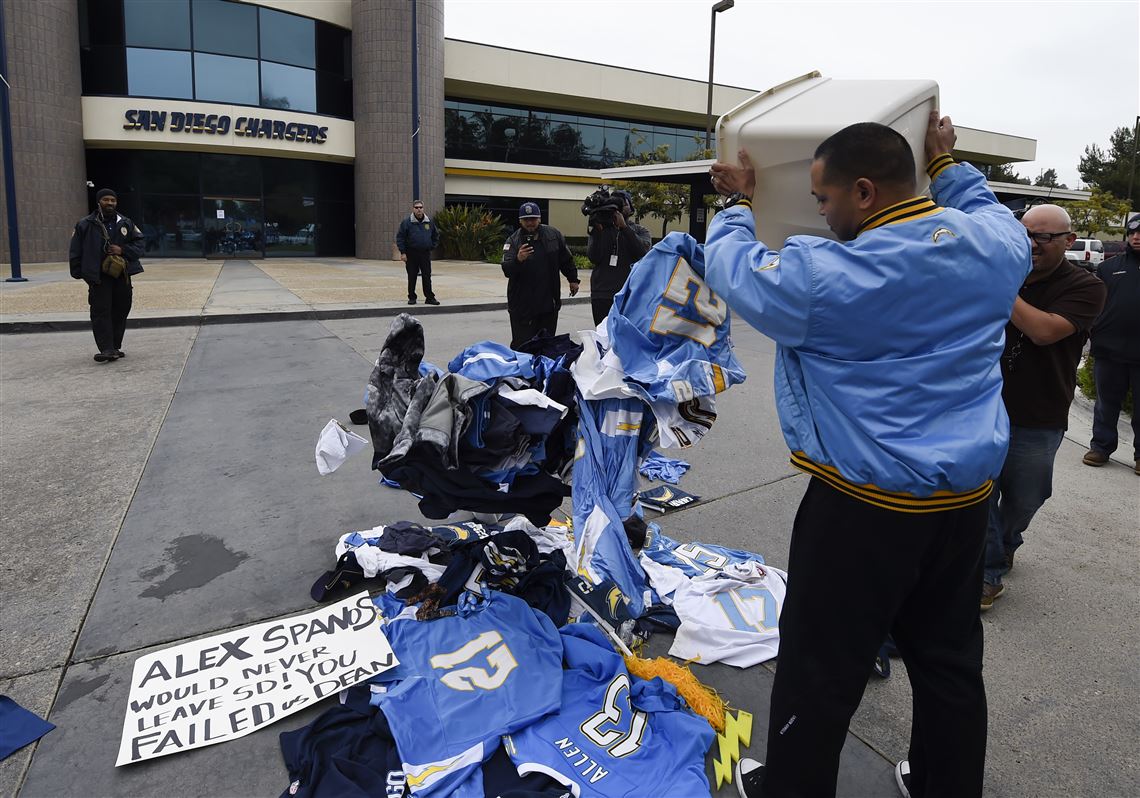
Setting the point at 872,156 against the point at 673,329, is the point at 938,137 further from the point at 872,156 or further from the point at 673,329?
the point at 673,329

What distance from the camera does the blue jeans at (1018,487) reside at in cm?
340

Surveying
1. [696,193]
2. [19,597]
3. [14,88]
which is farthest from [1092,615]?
[14,88]

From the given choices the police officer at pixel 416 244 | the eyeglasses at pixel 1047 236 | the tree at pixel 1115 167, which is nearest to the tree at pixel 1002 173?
the tree at pixel 1115 167

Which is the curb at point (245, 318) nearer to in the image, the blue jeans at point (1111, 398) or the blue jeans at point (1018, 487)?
the blue jeans at point (1111, 398)

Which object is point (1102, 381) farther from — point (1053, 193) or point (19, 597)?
point (1053, 193)

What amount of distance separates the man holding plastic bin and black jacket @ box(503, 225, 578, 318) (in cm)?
532

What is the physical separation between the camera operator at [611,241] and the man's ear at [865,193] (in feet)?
16.5

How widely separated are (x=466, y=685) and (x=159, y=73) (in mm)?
26953

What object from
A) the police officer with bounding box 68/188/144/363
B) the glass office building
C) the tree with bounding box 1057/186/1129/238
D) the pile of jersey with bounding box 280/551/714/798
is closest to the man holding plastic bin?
the pile of jersey with bounding box 280/551/714/798

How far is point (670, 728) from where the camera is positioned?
99.7 inches

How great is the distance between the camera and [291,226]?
1070 inches

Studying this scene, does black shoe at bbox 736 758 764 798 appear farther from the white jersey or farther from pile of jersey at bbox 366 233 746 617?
pile of jersey at bbox 366 233 746 617

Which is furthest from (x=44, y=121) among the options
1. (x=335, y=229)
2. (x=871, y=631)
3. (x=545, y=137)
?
(x=871, y=631)

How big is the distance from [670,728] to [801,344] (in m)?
1.49
